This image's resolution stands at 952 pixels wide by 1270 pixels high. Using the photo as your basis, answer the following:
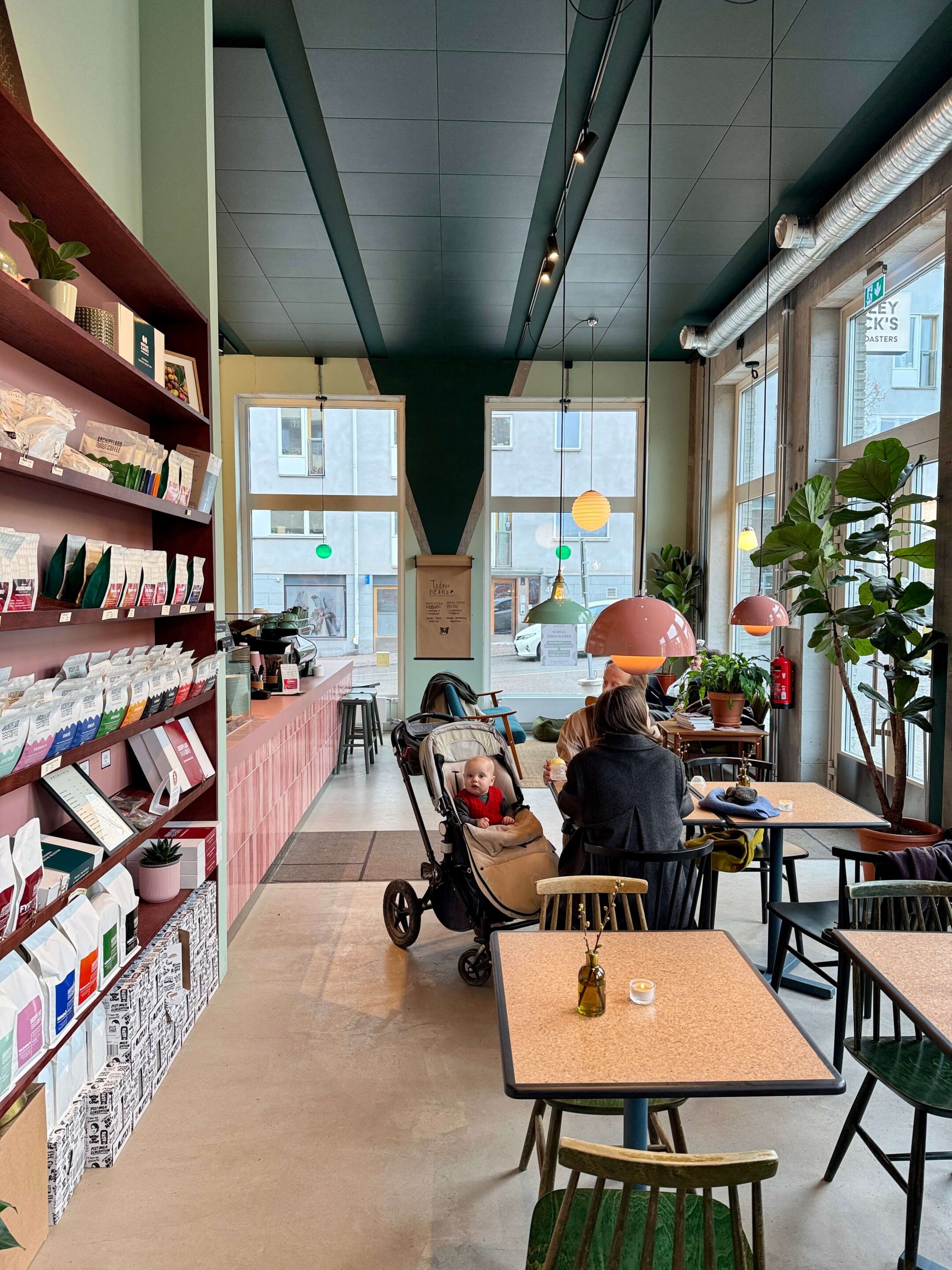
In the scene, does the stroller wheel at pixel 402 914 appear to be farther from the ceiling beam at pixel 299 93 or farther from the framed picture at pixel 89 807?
the ceiling beam at pixel 299 93

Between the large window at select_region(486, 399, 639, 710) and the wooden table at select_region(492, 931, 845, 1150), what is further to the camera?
the large window at select_region(486, 399, 639, 710)

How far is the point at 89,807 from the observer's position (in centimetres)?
267

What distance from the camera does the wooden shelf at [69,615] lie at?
2.05m

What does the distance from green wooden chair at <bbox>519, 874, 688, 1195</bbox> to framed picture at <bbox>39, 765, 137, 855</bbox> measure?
1.43 m

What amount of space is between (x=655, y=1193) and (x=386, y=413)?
29.8ft

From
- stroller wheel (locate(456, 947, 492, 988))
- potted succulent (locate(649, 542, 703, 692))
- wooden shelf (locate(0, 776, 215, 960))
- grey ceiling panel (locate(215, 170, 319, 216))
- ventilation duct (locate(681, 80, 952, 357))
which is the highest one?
grey ceiling panel (locate(215, 170, 319, 216))

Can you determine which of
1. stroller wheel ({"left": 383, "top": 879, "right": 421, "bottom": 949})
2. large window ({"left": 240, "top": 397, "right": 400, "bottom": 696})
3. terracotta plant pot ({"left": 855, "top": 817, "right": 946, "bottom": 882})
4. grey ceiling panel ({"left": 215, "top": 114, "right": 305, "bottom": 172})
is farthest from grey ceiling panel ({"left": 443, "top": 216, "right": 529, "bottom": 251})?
terracotta plant pot ({"left": 855, "top": 817, "right": 946, "bottom": 882})

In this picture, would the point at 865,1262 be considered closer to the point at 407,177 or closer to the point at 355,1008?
the point at 355,1008

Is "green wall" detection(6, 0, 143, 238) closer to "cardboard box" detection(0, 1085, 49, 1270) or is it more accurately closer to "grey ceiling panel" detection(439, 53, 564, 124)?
"grey ceiling panel" detection(439, 53, 564, 124)

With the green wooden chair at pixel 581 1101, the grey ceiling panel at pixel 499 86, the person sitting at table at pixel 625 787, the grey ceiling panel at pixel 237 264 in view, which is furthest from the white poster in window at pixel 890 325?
the grey ceiling panel at pixel 237 264

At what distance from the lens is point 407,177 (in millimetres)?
5102

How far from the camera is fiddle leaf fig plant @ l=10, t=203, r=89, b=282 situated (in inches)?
88.5

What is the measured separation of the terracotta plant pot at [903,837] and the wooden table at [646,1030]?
2.37 m

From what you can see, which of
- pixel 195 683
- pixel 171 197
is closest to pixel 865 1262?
pixel 195 683
